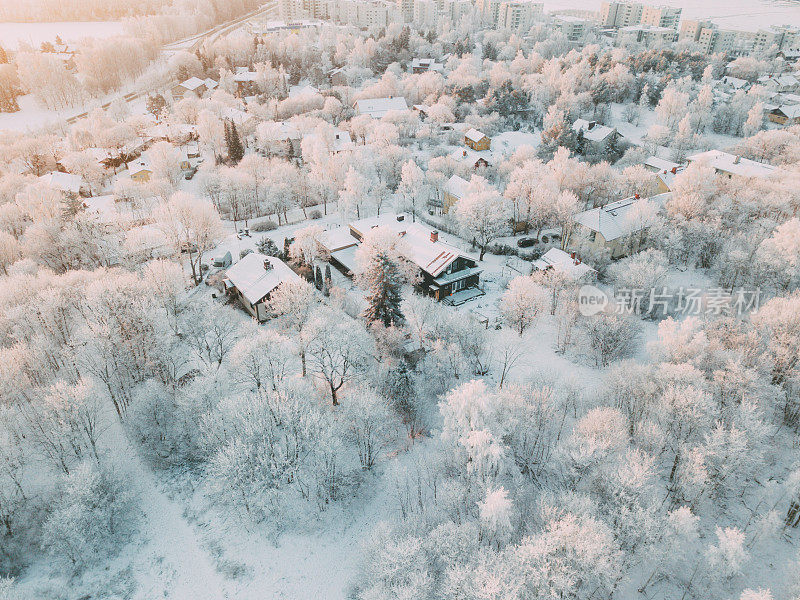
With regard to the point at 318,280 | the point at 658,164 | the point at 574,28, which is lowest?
the point at 318,280

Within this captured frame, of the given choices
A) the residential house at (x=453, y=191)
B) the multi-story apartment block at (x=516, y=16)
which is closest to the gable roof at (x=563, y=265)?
the residential house at (x=453, y=191)

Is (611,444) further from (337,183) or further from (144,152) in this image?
(144,152)

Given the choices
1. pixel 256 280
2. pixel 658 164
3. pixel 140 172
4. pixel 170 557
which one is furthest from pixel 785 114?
pixel 170 557

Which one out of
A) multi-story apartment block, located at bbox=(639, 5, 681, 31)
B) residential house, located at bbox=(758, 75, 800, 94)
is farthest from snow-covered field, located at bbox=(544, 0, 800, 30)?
residential house, located at bbox=(758, 75, 800, 94)

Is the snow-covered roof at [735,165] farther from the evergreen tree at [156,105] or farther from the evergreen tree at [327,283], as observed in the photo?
the evergreen tree at [156,105]

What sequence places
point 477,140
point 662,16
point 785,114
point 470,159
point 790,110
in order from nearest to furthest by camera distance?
point 470,159 < point 477,140 < point 785,114 < point 790,110 < point 662,16

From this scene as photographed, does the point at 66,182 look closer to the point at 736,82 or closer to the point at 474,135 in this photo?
the point at 474,135

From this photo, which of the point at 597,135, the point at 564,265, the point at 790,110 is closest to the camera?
the point at 564,265
